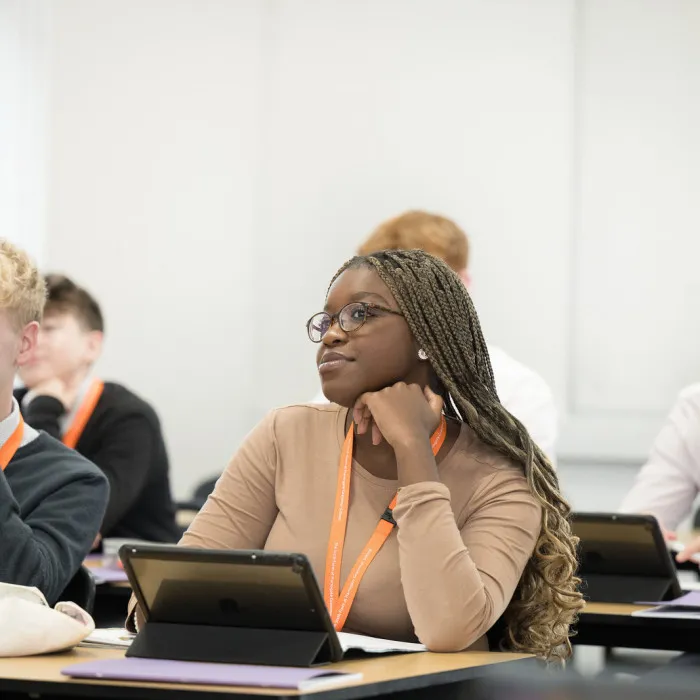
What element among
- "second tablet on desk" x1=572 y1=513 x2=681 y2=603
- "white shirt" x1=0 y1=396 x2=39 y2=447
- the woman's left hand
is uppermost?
the woman's left hand

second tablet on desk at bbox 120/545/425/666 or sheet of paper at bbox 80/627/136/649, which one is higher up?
second tablet on desk at bbox 120/545/425/666

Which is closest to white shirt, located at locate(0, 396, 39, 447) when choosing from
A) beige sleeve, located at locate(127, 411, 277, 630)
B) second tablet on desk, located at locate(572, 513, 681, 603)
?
beige sleeve, located at locate(127, 411, 277, 630)

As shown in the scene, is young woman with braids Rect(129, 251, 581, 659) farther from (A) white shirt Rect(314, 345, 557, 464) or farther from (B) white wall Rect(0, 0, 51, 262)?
(B) white wall Rect(0, 0, 51, 262)

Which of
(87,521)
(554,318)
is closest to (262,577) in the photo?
(87,521)

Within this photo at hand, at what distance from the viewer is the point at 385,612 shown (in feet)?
6.35

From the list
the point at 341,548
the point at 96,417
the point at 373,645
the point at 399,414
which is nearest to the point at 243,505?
the point at 341,548

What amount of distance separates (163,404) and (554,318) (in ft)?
5.79

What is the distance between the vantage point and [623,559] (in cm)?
253

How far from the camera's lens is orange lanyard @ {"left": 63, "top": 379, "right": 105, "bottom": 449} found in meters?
3.69

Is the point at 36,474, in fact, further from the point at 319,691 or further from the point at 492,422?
the point at 319,691

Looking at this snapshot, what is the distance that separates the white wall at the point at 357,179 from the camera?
544cm

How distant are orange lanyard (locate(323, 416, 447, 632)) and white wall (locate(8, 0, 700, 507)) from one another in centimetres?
347

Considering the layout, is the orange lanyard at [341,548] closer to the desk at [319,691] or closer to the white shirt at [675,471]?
the desk at [319,691]

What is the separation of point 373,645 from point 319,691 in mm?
349
